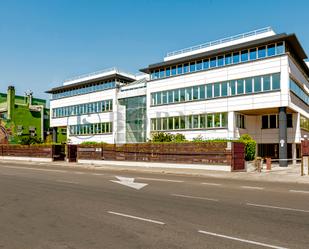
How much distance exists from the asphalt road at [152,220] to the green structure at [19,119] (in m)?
59.9

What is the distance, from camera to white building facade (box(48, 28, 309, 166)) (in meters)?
34.0

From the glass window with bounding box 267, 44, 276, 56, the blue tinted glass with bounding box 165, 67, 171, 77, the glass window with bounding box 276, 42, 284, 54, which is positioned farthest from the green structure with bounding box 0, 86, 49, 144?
the glass window with bounding box 276, 42, 284, 54

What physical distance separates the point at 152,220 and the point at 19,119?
67.5 m

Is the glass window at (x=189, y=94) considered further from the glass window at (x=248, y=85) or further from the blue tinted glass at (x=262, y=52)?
the blue tinted glass at (x=262, y=52)

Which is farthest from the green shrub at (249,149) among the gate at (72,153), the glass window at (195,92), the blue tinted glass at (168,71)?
the gate at (72,153)

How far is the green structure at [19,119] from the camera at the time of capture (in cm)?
6794

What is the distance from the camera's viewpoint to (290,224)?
770cm

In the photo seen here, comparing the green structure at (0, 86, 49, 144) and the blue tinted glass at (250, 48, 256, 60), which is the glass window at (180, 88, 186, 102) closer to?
the blue tinted glass at (250, 48, 256, 60)

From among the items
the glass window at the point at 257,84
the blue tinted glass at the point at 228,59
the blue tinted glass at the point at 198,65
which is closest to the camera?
the glass window at the point at 257,84

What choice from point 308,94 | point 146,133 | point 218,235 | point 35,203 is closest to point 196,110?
point 146,133

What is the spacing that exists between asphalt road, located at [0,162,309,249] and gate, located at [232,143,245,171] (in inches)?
485

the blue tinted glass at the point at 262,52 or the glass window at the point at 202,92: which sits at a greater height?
the blue tinted glass at the point at 262,52

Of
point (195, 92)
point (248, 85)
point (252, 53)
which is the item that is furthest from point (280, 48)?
point (195, 92)

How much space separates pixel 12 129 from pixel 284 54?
5509cm
